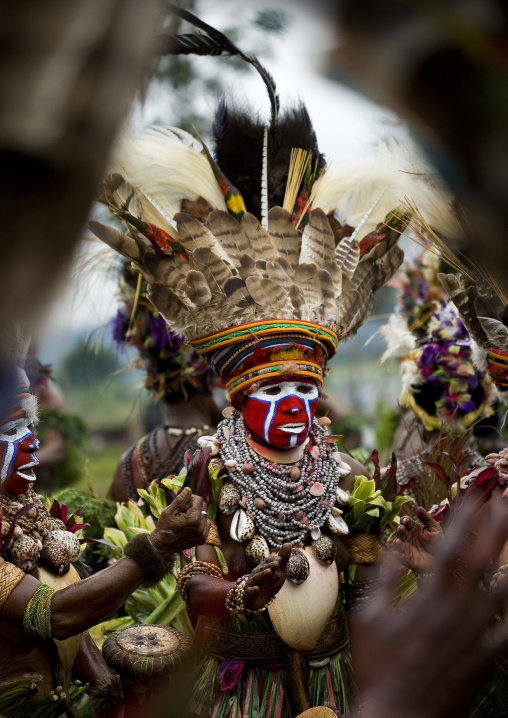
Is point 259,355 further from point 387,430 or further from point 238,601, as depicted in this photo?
point 387,430

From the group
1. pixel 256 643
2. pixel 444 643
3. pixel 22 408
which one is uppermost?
pixel 444 643

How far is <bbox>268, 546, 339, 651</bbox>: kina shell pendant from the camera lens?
2.94 meters

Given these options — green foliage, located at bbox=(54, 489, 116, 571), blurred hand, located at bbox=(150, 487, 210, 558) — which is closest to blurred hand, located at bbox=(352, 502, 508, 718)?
blurred hand, located at bbox=(150, 487, 210, 558)

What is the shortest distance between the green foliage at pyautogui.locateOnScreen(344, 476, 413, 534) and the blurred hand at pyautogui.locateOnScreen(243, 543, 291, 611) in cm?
73

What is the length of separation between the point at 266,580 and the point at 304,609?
48cm

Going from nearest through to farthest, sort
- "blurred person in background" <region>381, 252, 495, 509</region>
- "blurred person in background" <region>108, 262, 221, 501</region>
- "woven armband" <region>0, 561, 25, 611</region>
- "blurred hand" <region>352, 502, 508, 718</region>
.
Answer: "blurred hand" <region>352, 502, 508, 718</region> → "woven armband" <region>0, 561, 25, 611</region> → "blurred person in background" <region>381, 252, 495, 509</region> → "blurred person in background" <region>108, 262, 221, 501</region>

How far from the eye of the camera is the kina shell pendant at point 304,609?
2.94m

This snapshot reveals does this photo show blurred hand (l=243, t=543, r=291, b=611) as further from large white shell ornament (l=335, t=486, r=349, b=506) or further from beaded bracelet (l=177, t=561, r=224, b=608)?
large white shell ornament (l=335, t=486, r=349, b=506)

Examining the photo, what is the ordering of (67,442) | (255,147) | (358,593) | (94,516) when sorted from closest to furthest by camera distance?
(358,593) → (255,147) → (94,516) → (67,442)

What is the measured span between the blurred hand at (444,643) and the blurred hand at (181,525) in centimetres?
130

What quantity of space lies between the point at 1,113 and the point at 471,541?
100cm

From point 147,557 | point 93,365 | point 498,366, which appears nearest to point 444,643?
point 147,557

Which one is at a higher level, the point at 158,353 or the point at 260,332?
the point at 260,332

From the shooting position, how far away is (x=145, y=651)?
110 inches
